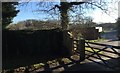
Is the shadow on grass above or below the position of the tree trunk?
below

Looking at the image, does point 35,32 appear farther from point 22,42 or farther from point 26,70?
point 26,70

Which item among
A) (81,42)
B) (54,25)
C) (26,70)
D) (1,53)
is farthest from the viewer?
(54,25)

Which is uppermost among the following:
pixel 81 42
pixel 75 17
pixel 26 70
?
pixel 75 17

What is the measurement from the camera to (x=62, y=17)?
52.7 ft

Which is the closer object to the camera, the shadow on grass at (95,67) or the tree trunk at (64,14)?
the shadow on grass at (95,67)

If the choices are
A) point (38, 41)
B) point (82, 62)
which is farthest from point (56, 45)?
point (82, 62)

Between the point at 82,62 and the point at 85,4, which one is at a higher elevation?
the point at 85,4

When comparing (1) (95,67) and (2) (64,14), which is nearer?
(1) (95,67)

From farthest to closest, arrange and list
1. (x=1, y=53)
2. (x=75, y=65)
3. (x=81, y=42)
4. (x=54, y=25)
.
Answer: (x=54, y=25) < (x=1, y=53) < (x=81, y=42) < (x=75, y=65)

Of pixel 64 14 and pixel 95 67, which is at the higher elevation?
pixel 64 14

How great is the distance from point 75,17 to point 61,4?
135 centimetres

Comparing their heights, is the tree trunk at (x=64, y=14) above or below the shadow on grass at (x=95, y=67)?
above

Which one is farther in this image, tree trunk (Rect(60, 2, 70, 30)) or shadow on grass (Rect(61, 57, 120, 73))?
tree trunk (Rect(60, 2, 70, 30))

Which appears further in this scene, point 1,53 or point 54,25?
point 54,25
